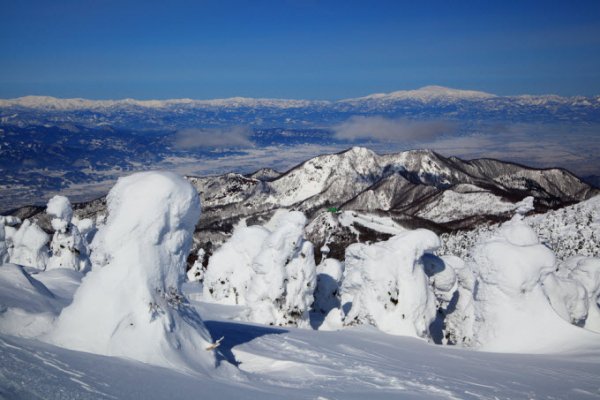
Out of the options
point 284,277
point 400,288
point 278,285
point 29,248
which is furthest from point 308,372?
point 29,248

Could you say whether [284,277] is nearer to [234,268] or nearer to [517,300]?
[517,300]

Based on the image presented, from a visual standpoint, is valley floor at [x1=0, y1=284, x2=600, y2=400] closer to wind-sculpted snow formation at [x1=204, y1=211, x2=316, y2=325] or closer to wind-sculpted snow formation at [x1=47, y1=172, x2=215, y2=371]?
wind-sculpted snow formation at [x1=47, y1=172, x2=215, y2=371]

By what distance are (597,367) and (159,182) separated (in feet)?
49.4

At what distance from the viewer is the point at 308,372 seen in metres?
14.0

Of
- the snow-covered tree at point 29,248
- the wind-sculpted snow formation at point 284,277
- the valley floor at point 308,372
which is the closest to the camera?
the valley floor at point 308,372

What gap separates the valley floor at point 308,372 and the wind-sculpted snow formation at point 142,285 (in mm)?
947

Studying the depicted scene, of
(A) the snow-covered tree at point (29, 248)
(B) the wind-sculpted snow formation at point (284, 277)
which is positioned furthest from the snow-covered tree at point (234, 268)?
(A) the snow-covered tree at point (29, 248)

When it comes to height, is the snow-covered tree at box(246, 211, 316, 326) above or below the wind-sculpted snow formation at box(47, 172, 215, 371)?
below

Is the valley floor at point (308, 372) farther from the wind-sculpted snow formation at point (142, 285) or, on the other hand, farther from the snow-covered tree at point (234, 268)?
the snow-covered tree at point (234, 268)

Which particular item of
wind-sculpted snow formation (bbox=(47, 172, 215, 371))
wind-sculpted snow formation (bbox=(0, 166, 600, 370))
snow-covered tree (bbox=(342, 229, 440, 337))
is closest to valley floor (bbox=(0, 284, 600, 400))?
wind-sculpted snow formation (bbox=(47, 172, 215, 371))

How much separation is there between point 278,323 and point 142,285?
17.9m

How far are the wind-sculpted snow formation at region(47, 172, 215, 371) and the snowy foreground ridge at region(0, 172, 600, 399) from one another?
33mm

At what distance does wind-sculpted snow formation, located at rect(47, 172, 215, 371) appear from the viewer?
12.6 m

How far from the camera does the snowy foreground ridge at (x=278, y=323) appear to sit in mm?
11203
